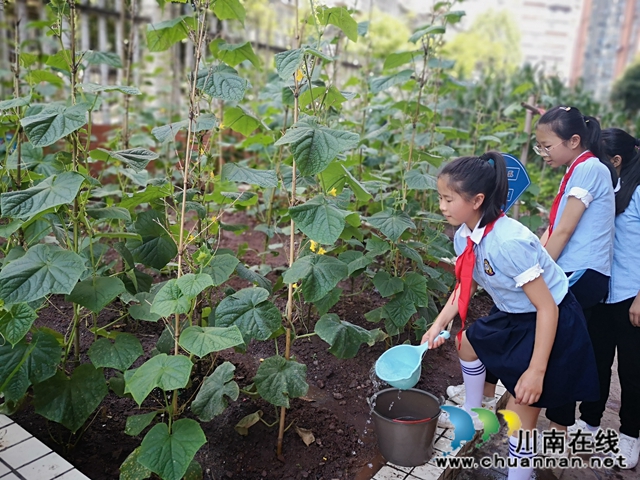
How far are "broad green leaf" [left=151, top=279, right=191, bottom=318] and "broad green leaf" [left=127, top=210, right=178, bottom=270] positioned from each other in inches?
22.0

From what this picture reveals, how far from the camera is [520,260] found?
1.79m

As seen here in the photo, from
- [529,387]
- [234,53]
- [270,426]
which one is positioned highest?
[234,53]

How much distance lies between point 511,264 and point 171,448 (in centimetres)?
126

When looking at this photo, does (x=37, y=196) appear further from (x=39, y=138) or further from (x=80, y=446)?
(x=80, y=446)

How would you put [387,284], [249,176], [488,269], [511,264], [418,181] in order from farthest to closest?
[418,181] < [387,284] < [249,176] < [488,269] < [511,264]

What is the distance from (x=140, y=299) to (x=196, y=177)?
55cm

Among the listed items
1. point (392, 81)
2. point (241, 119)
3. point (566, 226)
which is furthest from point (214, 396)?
point (392, 81)

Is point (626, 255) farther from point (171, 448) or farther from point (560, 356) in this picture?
point (171, 448)

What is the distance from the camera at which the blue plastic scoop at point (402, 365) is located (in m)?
2.02

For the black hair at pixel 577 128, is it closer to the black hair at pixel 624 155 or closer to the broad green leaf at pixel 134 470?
the black hair at pixel 624 155

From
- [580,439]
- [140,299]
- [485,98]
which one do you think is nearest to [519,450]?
[580,439]

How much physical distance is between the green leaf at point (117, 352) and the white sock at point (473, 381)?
133 cm

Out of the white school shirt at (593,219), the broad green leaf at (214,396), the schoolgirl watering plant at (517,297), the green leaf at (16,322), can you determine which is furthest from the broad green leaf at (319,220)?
the white school shirt at (593,219)

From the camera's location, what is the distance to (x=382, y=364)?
2.11 metres
